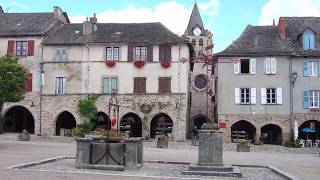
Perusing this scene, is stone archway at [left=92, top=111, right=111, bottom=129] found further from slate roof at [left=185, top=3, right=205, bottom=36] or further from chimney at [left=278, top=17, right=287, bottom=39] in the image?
slate roof at [left=185, top=3, right=205, bottom=36]

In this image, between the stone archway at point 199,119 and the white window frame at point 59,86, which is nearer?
the white window frame at point 59,86

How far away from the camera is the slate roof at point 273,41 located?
40.3m

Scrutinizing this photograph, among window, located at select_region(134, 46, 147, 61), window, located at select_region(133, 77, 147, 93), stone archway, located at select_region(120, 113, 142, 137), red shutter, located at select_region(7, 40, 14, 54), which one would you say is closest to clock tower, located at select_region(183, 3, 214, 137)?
window, located at select_region(134, 46, 147, 61)

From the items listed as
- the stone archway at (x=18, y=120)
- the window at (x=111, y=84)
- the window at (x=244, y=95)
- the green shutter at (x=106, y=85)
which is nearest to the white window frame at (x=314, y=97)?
the window at (x=244, y=95)

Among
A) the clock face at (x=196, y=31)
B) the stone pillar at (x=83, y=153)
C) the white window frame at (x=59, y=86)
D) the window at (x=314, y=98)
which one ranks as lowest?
the stone pillar at (x=83, y=153)

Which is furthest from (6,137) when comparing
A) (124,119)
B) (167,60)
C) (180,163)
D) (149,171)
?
(149,171)

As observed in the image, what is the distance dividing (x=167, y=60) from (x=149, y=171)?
2549 centimetres

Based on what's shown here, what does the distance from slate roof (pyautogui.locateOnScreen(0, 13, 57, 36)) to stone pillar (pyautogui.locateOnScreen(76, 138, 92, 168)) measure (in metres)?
27.5

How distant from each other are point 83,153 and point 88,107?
2460 centimetres

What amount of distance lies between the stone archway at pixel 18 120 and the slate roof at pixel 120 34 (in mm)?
6796

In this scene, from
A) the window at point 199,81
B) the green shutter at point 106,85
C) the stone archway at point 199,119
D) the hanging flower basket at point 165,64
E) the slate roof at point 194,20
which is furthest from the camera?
the slate roof at point 194,20

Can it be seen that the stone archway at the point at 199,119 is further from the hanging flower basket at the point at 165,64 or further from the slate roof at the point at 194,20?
the slate roof at the point at 194,20

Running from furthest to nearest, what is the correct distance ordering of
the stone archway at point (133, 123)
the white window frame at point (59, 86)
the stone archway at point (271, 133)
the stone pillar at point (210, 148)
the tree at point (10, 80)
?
the stone archway at point (133, 123) < the white window frame at point (59, 86) < the stone archway at point (271, 133) < the tree at point (10, 80) < the stone pillar at point (210, 148)

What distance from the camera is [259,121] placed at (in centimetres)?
4012
